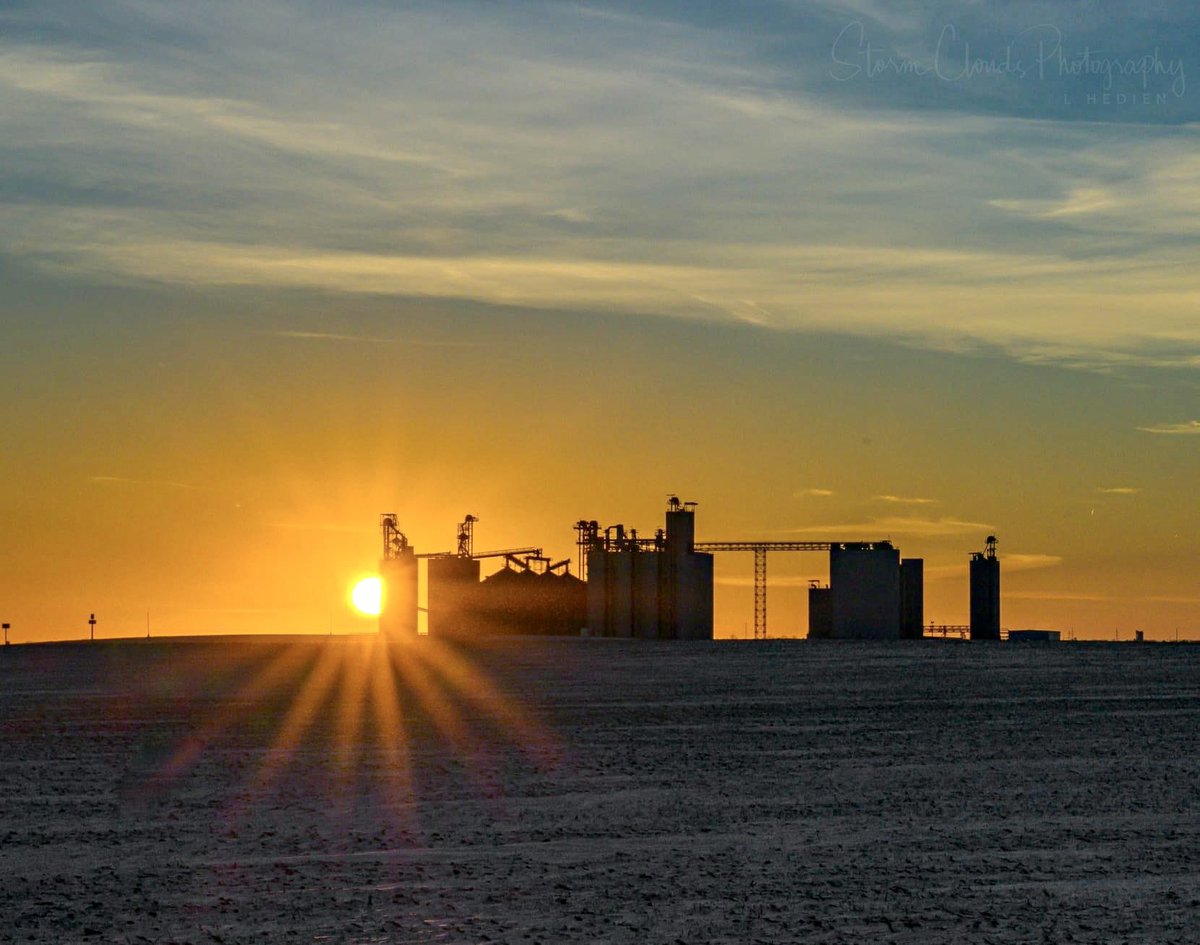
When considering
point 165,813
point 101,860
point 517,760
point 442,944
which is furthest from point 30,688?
point 442,944

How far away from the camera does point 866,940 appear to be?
14.4 m

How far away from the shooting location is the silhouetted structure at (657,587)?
150m

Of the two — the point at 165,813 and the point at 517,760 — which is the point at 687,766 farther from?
the point at 165,813

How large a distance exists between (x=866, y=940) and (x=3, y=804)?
14.4 meters

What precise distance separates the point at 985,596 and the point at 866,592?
20.4 m

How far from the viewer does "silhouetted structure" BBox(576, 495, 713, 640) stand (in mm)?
149500

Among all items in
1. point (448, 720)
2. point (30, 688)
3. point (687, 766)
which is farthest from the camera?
point (30, 688)

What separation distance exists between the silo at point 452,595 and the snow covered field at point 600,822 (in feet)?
419

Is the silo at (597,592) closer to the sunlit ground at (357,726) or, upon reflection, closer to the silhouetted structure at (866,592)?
the silhouetted structure at (866,592)

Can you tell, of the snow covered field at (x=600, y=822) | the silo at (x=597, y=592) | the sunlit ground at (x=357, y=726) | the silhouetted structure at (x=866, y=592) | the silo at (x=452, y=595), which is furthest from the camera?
the silo at (x=452, y=595)

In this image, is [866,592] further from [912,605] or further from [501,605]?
[501,605]

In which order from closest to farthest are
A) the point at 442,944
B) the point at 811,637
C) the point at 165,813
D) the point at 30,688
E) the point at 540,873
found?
the point at 442,944, the point at 540,873, the point at 165,813, the point at 30,688, the point at 811,637

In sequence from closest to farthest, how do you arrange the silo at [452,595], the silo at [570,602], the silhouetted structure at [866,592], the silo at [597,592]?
the silhouetted structure at [866,592] < the silo at [597,592] < the silo at [570,602] < the silo at [452,595]

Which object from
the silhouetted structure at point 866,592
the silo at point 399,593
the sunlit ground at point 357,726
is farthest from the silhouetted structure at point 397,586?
the sunlit ground at point 357,726
